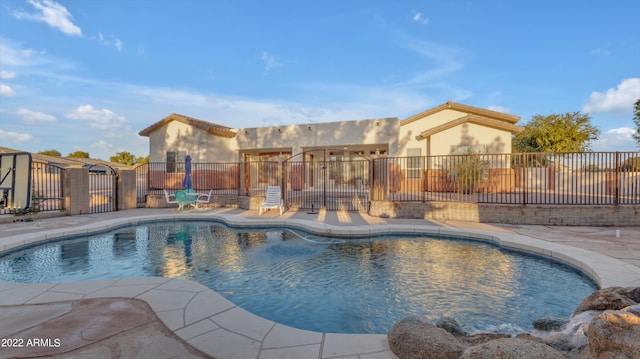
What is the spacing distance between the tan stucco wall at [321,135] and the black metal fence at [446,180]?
4.26ft

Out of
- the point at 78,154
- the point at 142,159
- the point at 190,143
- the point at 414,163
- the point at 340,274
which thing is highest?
the point at 78,154

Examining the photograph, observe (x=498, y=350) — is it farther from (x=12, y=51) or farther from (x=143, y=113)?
(x=143, y=113)

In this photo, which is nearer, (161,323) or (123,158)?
(161,323)

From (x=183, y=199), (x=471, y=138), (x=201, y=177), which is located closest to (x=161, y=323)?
(x=183, y=199)

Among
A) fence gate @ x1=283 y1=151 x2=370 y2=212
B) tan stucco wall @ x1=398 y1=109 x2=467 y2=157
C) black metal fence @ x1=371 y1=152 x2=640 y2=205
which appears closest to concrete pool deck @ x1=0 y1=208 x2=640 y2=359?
black metal fence @ x1=371 y1=152 x2=640 y2=205

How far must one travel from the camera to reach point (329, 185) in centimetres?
1880

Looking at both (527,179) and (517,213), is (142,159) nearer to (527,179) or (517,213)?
(527,179)

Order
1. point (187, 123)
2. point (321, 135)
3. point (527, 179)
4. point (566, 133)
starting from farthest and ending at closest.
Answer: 1. point (566, 133)
2. point (187, 123)
3. point (321, 135)
4. point (527, 179)

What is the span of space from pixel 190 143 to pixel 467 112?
17420mm

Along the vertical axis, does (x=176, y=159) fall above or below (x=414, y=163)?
above

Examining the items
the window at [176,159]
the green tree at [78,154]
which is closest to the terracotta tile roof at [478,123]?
the window at [176,159]

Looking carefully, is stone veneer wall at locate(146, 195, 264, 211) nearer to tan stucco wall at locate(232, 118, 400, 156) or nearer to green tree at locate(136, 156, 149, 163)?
tan stucco wall at locate(232, 118, 400, 156)

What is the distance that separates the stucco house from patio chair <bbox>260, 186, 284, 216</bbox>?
14.7ft

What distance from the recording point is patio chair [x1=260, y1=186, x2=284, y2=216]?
1220cm
